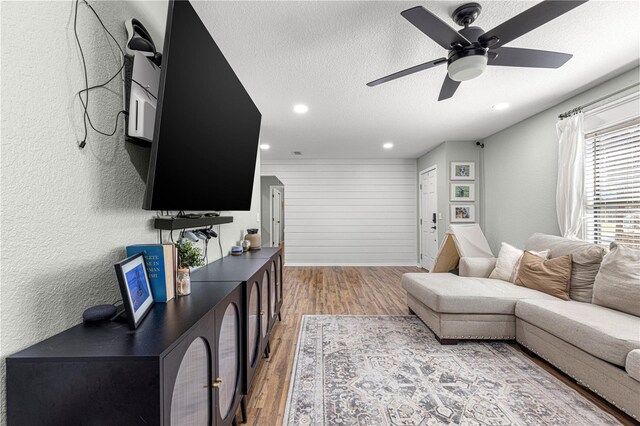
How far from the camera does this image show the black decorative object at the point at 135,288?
0.93 m

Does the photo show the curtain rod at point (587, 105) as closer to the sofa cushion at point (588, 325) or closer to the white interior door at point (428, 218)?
the sofa cushion at point (588, 325)

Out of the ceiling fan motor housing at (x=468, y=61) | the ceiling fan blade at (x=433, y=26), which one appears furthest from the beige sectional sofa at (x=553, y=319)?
the ceiling fan blade at (x=433, y=26)

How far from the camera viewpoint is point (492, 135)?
15.2 feet

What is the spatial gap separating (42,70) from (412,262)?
643 cm

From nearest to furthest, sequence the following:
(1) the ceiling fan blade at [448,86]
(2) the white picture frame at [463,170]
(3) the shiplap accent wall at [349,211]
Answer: (1) the ceiling fan blade at [448,86], (2) the white picture frame at [463,170], (3) the shiplap accent wall at [349,211]

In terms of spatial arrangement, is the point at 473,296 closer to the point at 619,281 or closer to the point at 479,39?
the point at 619,281

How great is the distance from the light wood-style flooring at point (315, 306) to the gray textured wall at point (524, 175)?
1.80 metres

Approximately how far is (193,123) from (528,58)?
81.8 inches

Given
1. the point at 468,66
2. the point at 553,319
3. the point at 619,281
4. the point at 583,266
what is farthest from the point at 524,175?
the point at 468,66

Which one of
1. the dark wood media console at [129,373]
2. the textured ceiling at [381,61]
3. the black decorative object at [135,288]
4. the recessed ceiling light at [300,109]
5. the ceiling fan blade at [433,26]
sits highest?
the textured ceiling at [381,61]

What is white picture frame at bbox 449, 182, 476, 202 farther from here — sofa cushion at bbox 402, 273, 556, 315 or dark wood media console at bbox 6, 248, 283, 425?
dark wood media console at bbox 6, 248, 283, 425

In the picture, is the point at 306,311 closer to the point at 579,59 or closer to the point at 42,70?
the point at 42,70

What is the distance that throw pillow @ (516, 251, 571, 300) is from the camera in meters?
2.53

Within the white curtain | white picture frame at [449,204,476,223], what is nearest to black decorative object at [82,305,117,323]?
the white curtain
